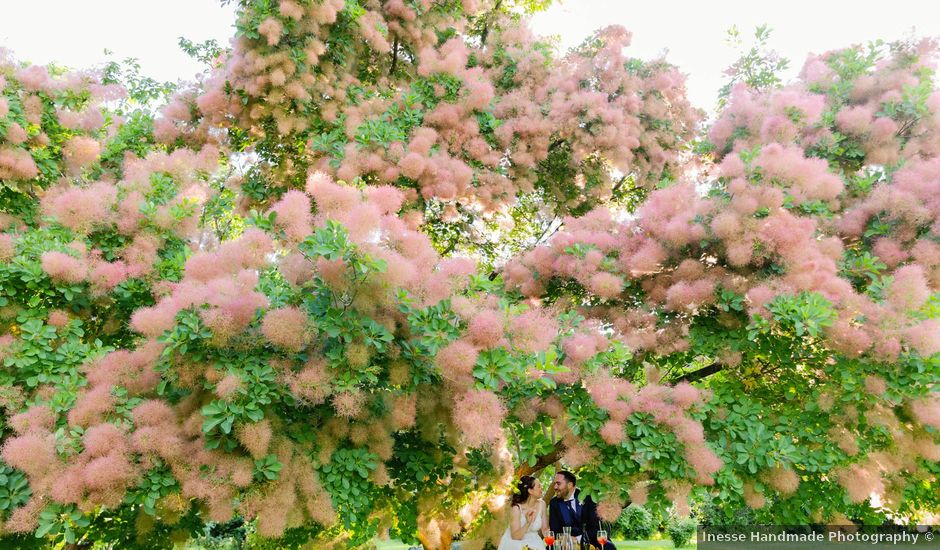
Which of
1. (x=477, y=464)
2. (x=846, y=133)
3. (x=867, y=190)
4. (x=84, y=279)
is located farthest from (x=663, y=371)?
(x=84, y=279)

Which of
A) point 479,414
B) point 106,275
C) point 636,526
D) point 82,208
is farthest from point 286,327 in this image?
point 636,526

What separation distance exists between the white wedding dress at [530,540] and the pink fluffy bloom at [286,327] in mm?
2935

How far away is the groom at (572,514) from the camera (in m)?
5.41

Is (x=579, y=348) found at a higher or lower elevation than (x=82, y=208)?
lower

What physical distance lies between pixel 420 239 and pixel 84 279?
277 cm

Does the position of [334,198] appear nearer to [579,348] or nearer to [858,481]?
[579,348]

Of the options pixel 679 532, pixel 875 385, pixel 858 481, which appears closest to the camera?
pixel 875 385

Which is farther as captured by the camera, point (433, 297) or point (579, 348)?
point (579, 348)

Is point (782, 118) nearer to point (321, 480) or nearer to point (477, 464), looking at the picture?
point (477, 464)

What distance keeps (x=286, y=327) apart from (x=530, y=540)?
10.2 ft

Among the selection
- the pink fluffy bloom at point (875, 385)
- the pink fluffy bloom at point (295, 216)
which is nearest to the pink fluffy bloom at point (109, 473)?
the pink fluffy bloom at point (295, 216)

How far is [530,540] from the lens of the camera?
543cm

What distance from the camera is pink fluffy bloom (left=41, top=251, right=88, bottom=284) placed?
4590mm

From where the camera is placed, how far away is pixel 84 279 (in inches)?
190
